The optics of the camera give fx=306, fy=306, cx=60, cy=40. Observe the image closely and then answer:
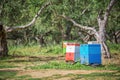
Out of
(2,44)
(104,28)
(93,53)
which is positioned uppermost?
(104,28)

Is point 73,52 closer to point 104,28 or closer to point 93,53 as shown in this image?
point 93,53

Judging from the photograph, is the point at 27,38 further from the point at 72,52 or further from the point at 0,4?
the point at 72,52

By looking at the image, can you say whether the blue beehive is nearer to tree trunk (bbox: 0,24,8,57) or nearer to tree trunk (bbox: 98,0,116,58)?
tree trunk (bbox: 98,0,116,58)

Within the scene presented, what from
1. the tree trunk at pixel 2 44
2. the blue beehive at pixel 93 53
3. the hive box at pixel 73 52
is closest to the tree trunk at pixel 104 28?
the hive box at pixel 73 52

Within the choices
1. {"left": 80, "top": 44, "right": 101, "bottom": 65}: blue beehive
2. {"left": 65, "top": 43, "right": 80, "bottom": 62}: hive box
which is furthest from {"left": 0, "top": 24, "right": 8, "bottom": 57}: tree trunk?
{"left": 80, "top": 44, "right": 101, "bottom": 65}: blue beehive

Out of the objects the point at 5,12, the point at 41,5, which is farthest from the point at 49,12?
the point at 5,12

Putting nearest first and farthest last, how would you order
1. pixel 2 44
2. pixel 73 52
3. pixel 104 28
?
1. pixel 73 52
2. pixel 104 28
3. pixel 2 44

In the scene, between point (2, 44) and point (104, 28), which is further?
point (2, 44)

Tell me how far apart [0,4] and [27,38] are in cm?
2675

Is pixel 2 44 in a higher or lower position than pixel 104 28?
lower

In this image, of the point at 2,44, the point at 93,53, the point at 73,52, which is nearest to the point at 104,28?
the point at 73,52

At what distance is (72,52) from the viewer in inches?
712

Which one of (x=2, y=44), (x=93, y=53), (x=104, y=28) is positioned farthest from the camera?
(x=2, y=44)

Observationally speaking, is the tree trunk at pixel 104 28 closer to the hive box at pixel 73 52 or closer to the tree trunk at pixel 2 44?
the hive box at pixel 73 52
